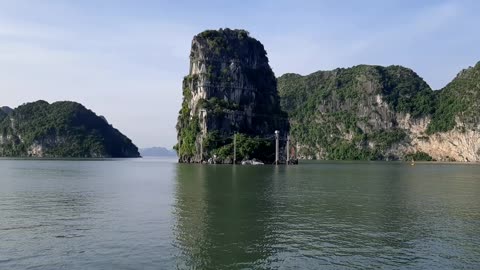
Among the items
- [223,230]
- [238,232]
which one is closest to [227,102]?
[223,230]

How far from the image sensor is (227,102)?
158 metres

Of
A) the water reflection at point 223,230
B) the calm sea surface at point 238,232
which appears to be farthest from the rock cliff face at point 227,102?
the calm sea surface at point 238,232

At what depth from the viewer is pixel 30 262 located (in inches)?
752

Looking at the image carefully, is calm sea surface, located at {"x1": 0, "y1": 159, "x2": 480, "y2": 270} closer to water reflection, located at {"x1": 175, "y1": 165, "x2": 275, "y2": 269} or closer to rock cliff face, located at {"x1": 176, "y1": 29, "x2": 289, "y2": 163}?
water reflection, located at {"x1": 175, "y1": 165, "x2": 275, "y2": 269}

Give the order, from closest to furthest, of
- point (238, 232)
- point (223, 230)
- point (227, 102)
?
point (238, 232) < point (223, 230) < point (227, 102)

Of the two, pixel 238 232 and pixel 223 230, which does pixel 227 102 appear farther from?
pixel 238 232

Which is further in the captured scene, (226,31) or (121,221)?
(226,31)

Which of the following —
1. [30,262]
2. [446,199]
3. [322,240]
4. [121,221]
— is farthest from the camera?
[446,199]

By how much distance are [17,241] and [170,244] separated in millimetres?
7165

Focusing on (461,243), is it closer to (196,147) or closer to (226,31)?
(196,147)

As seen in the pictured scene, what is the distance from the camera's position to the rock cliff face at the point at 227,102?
14888cm

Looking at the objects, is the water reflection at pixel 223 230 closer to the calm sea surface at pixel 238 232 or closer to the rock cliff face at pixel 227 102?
Result: the calm sea surface at pixel 238 232

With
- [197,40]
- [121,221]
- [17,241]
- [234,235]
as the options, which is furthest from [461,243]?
[197,40]

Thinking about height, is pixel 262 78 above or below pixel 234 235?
above
